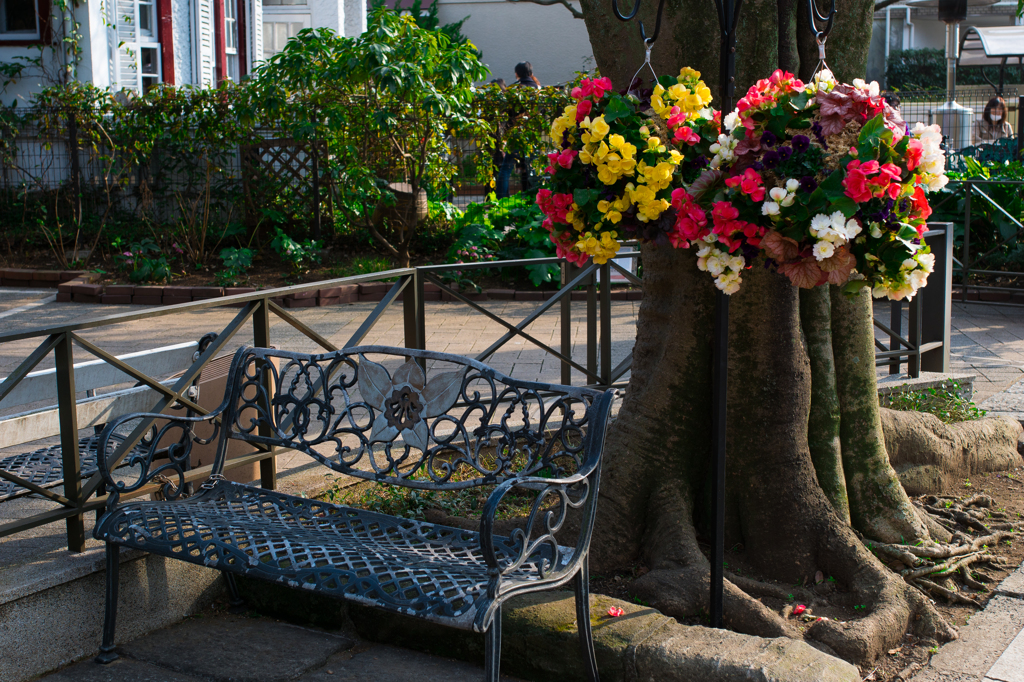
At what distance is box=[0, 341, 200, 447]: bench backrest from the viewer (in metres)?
3.37

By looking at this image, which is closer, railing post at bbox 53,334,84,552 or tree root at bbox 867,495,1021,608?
railing post at bbox 53,334,84,552

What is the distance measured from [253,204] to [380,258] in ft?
6.33

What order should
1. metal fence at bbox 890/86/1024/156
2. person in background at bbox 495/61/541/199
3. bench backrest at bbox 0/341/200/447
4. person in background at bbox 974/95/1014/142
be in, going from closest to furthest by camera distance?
bench backrest at bbox 0/341/200/447 → person in background at bbox 495/61/541/199 → person in background at bbox 974/95/1014/142 → metal fence at bbox 890/86/1024/156

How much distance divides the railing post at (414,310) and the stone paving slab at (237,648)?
153 centimetres

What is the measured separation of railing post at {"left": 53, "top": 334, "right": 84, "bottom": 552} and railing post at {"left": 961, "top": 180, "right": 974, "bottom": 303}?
8.74 meters

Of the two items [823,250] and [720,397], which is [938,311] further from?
[823,250]

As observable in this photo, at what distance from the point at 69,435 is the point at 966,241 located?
8.90 metres

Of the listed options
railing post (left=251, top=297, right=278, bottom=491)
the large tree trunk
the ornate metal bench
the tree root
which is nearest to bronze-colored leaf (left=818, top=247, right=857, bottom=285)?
the ornate metal bench

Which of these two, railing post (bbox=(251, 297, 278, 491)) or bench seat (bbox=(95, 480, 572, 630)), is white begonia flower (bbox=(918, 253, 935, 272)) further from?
railing post (bbox=(251, 297, 278, 491))

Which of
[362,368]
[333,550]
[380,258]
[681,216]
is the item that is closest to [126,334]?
[380,258]

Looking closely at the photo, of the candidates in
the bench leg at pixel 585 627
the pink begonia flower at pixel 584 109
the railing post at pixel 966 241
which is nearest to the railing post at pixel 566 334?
the pink begonia flower at pixel 584 109

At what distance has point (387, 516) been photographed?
10.1 ft

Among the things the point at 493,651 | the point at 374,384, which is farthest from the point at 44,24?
the point at 493,651

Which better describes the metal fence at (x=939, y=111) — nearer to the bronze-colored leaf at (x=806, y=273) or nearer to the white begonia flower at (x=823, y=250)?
the bronze-colored leaf at (x=806, y=273)
